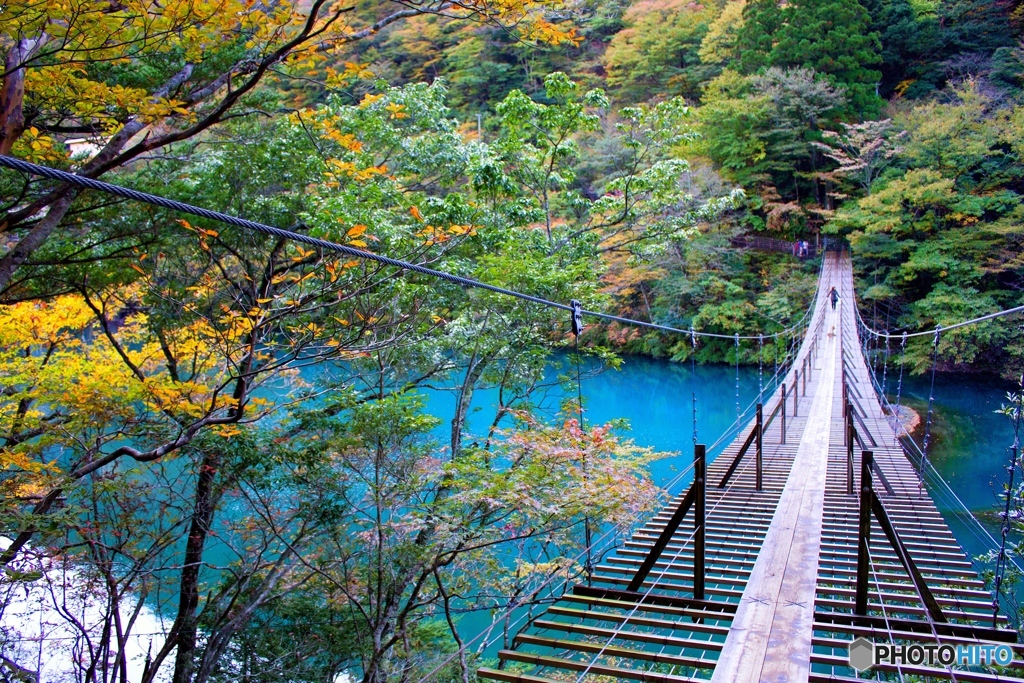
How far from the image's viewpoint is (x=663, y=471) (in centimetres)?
827

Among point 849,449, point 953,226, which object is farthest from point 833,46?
point 849,449

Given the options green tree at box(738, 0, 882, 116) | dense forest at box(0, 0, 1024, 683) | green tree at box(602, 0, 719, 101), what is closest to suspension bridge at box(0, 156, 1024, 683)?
dense forest at box(0, 0, 1024, 683)

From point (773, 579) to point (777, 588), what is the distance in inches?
2.8

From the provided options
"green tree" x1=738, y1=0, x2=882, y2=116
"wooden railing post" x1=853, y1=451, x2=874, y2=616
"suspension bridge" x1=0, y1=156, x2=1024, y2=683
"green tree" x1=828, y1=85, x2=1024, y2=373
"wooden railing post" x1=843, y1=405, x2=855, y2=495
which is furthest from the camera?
"green tree" x1=738, y1=0, x2=882, y2=116

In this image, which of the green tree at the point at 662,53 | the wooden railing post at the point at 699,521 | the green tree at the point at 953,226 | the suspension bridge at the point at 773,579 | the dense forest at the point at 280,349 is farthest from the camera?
the green tree at the point at 662,53

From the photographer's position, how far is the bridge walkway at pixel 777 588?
172cm

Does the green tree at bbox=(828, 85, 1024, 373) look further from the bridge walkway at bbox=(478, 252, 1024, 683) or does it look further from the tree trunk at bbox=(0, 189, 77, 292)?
the tree trunk at bbox=(0, 189, 77, 292)

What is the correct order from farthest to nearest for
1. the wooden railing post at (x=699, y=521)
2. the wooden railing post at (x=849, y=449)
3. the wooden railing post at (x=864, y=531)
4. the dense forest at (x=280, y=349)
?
the wooden railing post at (x=849, y=449)
the dense forest at (x=280, y=349)
the wooden railing post at (x=699, y=521)
the wooden railing post at (x=864, y=531)

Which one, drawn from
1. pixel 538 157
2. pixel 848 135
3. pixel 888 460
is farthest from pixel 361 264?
pixel 848 135

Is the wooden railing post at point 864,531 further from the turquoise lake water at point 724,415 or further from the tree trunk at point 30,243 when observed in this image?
the tree trunk at point 30,243

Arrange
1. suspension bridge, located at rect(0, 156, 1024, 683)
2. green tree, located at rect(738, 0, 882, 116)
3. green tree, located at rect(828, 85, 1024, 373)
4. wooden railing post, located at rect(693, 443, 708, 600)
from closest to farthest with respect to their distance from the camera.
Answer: suspension bridge, located at rect(0, 156, 1024, 683) → wooden railing post, located at rect(693, 443, 708, 600) → green tree, located at rect(828, 85, 1024, 373) → green tree, located at rect(738, 0, 882, 116)

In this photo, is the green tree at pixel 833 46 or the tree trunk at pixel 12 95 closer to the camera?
the tree trunk at pixel 12 95

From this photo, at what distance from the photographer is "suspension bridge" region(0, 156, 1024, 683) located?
65.1 inches

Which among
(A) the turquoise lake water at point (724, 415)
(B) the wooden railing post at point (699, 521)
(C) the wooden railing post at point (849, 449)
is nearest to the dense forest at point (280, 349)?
(B) the wooden railing post at point (699, 521)
